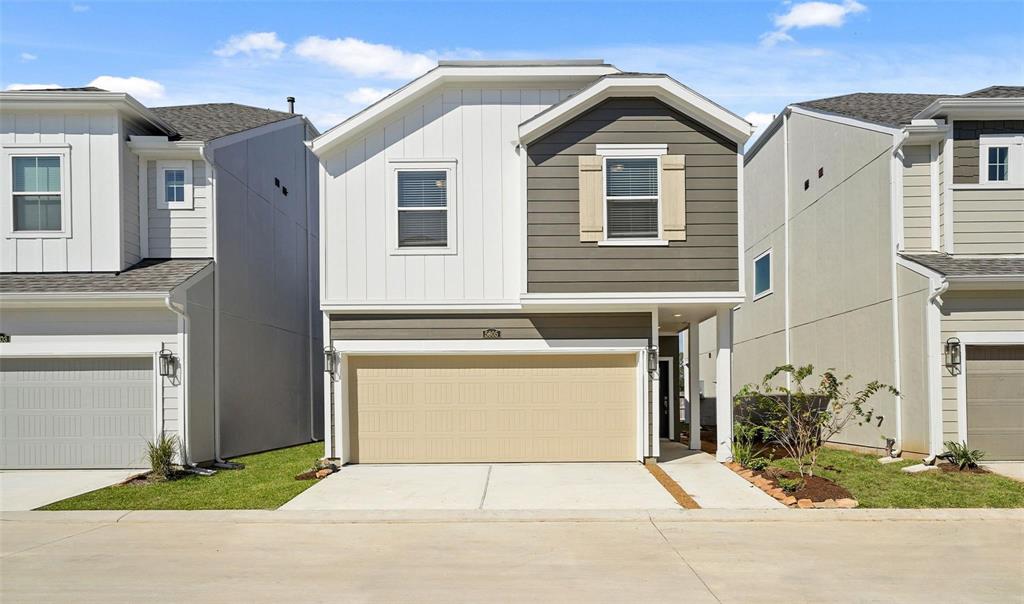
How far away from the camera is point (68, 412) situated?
12641mm

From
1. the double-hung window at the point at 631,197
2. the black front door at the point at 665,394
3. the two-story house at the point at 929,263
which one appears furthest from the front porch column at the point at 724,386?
the black front door at the point at 665,394

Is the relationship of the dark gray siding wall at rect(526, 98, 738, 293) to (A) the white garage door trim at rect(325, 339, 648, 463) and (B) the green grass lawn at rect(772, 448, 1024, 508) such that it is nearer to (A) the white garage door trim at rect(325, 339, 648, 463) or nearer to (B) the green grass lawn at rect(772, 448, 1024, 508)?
(A) the white garage door trim at rect(325, 339, 648, 463)

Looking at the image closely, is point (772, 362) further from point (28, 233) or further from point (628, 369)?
point (28, 233)

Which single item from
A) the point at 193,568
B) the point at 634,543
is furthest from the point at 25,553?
the point at 634,543

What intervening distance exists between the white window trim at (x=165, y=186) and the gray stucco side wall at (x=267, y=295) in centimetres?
46

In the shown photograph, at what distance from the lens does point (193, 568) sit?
702cm

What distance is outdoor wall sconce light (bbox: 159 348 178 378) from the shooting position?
40.8 ft

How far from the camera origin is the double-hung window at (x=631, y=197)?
12.2 metres

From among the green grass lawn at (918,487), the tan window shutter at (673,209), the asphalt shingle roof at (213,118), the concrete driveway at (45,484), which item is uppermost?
the asphalt shingle roof at (213,118)

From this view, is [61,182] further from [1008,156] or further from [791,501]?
[1008,156]

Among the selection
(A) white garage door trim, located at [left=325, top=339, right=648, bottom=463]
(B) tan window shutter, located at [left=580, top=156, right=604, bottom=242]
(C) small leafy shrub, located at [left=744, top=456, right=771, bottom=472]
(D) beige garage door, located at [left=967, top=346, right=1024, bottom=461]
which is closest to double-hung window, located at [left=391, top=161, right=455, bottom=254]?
(A) white garage door trim, located at [left=325, top=339, right=648, bottom=463]

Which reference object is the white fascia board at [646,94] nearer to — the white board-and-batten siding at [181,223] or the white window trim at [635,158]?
the white window trim at [635,158]

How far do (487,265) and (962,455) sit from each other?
7945 mm

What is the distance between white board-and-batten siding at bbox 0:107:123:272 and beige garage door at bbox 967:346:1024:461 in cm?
1431
